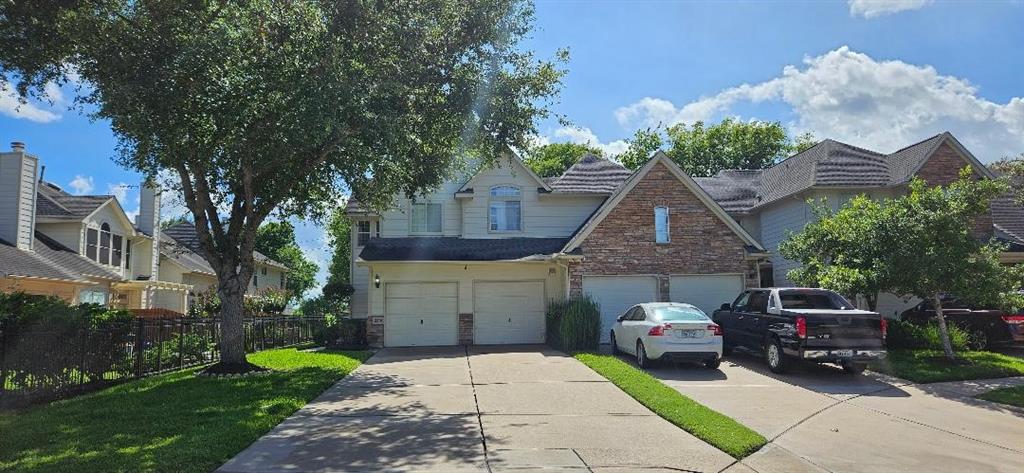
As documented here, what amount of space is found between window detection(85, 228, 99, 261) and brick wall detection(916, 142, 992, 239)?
1187 inches

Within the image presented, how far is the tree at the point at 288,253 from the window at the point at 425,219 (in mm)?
39721

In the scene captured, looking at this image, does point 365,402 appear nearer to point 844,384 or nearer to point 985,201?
point 844,384

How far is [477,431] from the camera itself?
329 inches

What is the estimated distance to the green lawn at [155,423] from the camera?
665cm

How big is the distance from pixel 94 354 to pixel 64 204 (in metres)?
16.8

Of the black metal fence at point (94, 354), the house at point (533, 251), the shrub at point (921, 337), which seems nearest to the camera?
the black metal fence at point (94, 354)

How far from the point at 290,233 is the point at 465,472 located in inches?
2333

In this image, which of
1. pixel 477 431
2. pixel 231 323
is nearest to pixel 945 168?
pixel 477 431

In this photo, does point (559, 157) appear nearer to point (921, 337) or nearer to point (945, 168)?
point (945, 168)

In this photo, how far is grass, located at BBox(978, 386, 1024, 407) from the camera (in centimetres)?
1083

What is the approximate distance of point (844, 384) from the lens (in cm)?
1270

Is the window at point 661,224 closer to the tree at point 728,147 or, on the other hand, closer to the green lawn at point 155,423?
the green lawn at point 155,423

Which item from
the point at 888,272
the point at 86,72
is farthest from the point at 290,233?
the point at 888,272

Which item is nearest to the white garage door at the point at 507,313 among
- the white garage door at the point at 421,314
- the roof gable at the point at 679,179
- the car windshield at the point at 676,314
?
the white garage door at the point at 421,314
